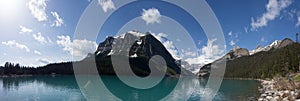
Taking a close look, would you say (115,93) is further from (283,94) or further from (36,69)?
(36,69)

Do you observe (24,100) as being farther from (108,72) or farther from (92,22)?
(108,72)

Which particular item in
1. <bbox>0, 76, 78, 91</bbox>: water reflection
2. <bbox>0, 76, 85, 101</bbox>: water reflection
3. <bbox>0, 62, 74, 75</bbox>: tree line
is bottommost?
<bbox>0, 76, 85, 101</bbox>: water reflection

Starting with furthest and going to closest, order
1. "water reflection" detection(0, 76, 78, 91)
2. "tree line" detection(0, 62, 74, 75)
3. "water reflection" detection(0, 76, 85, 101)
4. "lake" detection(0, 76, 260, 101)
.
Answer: "tree line" detection(0, 62, 74, 75)
"water reflection" detection(0, 76, 78, 91)
"lake" detection(0, 76, 260, 101)
"water reflection" detection(0, 76, 85, 101)

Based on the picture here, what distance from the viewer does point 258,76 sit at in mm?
124500

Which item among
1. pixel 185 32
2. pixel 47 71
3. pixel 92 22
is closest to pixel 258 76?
pixel 185 32

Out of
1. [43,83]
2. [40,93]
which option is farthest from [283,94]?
[43,83]

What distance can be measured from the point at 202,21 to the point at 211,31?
64.9 inches

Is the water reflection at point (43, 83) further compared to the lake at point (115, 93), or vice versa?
the water reflection at point (43, 83)

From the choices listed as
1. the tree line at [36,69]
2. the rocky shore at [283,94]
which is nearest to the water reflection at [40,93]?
the rocky shore at [283,94]

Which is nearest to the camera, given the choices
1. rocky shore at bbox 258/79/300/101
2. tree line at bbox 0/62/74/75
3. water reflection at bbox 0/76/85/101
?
rocky shore at bbox 258/79/300/101

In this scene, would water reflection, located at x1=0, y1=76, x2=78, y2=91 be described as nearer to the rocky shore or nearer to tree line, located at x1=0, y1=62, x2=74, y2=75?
the rocky shore

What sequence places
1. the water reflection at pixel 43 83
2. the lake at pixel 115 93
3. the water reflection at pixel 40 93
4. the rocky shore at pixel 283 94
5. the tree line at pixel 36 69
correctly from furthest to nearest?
the tree line at pixel 36 69
the water reflection at pixel 43 83
the lake at pixel 115 93
the water reflection at pixel 40 93
the rocky shore at pixel 283 94

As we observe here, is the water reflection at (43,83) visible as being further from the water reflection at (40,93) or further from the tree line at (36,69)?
the tree line at (36,69)

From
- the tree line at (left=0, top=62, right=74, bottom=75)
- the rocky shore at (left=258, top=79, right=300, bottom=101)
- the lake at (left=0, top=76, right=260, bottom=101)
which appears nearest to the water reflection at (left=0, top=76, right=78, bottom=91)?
the lake at (left=0, top=76, right=260, bottom=101)
